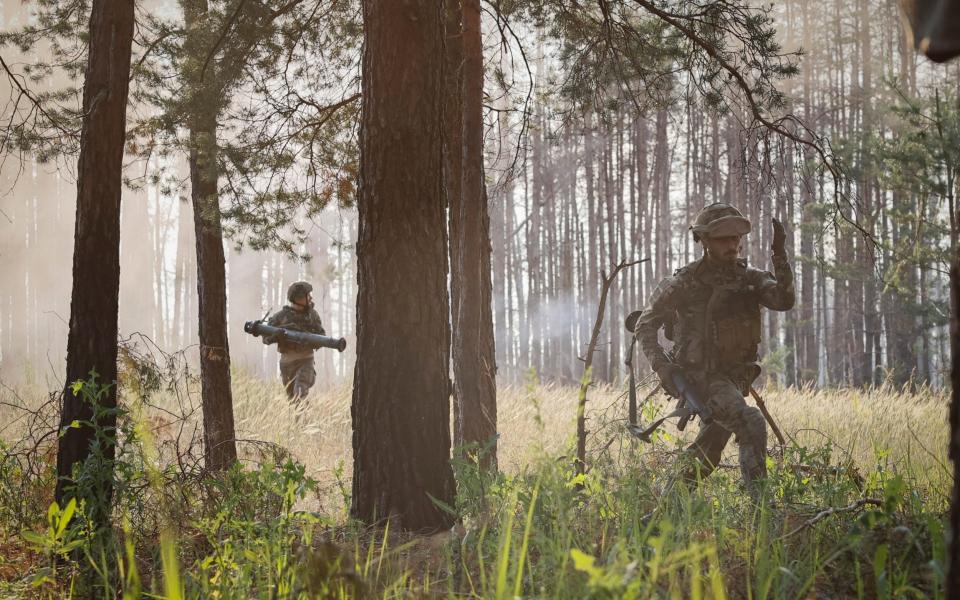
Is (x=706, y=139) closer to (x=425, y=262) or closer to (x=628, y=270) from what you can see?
(x=628, y=270)

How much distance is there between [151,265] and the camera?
33938 mm

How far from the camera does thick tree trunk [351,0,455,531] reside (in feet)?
10.7

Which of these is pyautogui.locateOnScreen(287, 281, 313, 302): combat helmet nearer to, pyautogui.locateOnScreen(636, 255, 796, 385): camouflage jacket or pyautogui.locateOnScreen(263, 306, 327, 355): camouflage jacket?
pyautogui.locateOnScreen(263, 306, 327, 355): camouflage jacket

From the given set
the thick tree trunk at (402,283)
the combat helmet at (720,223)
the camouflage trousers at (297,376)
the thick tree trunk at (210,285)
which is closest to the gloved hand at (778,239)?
the combat helmet at (720,223)

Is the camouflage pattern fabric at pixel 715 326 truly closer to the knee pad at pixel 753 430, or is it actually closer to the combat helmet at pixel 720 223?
the knee pad at pixel 753 430

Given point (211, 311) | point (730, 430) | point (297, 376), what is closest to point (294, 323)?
point (297, 376)

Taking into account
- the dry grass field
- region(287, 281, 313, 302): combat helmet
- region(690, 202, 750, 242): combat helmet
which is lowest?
the dry grass field

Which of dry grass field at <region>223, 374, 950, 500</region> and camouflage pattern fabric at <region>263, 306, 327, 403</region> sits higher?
camouflage pattern fabric at <region>263, 306, 327, 403</region>


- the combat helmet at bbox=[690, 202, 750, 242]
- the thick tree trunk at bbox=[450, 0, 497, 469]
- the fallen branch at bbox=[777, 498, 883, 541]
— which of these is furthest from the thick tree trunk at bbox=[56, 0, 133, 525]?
the combat helmet at bbox=[690, 202, 750, 242]

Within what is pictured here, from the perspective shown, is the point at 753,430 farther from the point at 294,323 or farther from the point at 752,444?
the point at 294,323

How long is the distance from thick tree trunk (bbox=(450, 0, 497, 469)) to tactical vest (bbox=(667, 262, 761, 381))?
151cm

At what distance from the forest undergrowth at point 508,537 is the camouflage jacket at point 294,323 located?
4.47m

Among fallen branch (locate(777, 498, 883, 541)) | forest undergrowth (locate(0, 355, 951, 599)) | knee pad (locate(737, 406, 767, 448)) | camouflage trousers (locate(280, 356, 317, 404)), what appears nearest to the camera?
forest undergrowth (locate(0, 355, 951, 599))

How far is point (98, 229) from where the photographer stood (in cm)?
403
